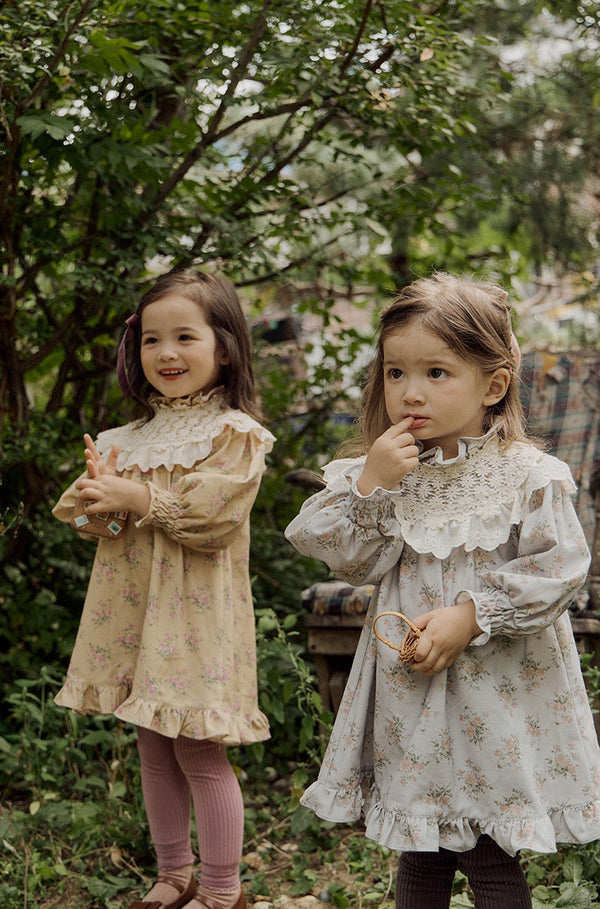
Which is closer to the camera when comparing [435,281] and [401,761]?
[401,761]

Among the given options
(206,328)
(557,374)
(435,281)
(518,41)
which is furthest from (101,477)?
(518,41)

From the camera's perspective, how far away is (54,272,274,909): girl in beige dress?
227 centimetres

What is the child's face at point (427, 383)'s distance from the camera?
71.1 inches

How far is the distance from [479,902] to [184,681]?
32.2 inches

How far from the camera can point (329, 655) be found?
3143mm

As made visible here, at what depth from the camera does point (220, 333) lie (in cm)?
243

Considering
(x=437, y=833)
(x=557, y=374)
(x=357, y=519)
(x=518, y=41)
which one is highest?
(x=518, y=41)

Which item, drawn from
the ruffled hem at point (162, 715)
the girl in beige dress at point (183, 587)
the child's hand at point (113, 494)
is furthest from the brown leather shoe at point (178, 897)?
the child's hand at point (113, 494)

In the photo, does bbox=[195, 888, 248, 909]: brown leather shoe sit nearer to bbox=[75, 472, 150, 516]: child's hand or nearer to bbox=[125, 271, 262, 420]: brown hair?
bbox=[75, 472, 150, 516]: child's hand

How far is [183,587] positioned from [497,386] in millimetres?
895

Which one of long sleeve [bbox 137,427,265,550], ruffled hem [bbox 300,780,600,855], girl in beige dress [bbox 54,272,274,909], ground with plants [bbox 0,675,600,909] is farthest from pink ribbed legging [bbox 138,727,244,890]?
ruffled hem [bbox 300,780,600,855]

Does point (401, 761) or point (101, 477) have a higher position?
point (101, 477)

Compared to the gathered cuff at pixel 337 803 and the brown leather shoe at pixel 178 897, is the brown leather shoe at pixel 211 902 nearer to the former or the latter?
the brown leather shoe at pixel 178 897

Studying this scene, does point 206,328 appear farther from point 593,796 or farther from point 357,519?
point 593,796
